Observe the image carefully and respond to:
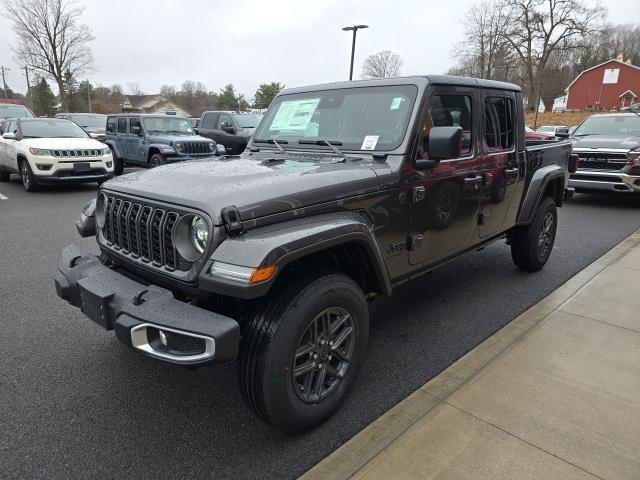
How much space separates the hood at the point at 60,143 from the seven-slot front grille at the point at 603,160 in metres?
10.4

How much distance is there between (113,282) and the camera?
2373 mm

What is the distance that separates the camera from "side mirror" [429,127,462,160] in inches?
108

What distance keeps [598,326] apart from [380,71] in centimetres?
5237

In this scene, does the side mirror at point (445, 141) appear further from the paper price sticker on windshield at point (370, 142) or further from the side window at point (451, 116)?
the paper price sticker on windshield at point (370, 142)

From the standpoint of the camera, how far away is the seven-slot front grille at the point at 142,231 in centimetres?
226

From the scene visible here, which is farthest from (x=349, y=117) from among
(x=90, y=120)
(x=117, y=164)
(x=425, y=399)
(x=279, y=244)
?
(x=90, y=120)

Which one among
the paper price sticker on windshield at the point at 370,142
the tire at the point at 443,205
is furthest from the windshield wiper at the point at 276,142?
the tire at the point at 443,205

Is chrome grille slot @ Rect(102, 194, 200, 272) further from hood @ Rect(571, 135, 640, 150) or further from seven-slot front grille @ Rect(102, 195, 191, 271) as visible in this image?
hood @ Rect(571, 135, 640, 150)

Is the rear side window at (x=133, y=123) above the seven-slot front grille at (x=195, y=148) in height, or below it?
above

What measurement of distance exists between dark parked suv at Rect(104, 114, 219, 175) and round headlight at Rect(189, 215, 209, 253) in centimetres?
971

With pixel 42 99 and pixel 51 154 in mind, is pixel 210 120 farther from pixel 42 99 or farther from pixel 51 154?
pixel 42 99

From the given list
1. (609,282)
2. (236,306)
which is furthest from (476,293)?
(236,306)

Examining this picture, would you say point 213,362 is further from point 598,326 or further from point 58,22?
point 58,22

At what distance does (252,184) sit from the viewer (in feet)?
7.72
